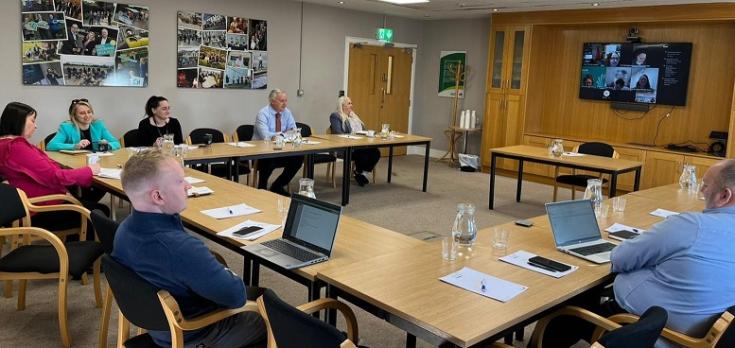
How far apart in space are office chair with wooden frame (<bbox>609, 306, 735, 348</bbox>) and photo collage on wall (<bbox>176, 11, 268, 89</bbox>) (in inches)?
250

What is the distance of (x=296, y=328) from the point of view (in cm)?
159

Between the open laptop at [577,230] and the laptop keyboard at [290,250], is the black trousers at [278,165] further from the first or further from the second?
the open laptop at [577,230]

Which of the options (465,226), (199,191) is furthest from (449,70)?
(465,226)

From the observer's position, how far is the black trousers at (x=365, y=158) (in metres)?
7.36

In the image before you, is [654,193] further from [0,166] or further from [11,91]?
[11,91]

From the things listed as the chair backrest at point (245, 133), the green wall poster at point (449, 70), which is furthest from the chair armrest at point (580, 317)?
the green wall poster at point (449, 70)

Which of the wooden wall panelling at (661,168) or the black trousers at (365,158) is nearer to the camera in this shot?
the wooden wall panelling at (661,168)

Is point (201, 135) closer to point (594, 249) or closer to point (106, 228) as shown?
point (106, 228)

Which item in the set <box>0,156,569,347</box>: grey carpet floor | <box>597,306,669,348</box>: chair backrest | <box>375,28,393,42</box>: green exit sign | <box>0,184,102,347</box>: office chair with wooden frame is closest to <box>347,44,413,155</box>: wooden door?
<box>375,28,393,42</box>: green exit sign

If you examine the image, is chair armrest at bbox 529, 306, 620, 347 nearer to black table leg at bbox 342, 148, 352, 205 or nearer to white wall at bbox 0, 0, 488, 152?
black table leg at bbox 342, 148, 352, 205

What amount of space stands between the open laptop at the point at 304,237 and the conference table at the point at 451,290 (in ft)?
0.57

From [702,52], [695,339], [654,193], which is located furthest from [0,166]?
[702,52]

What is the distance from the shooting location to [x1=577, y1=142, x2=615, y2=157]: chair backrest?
634 cm

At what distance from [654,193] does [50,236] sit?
3.87 metres
